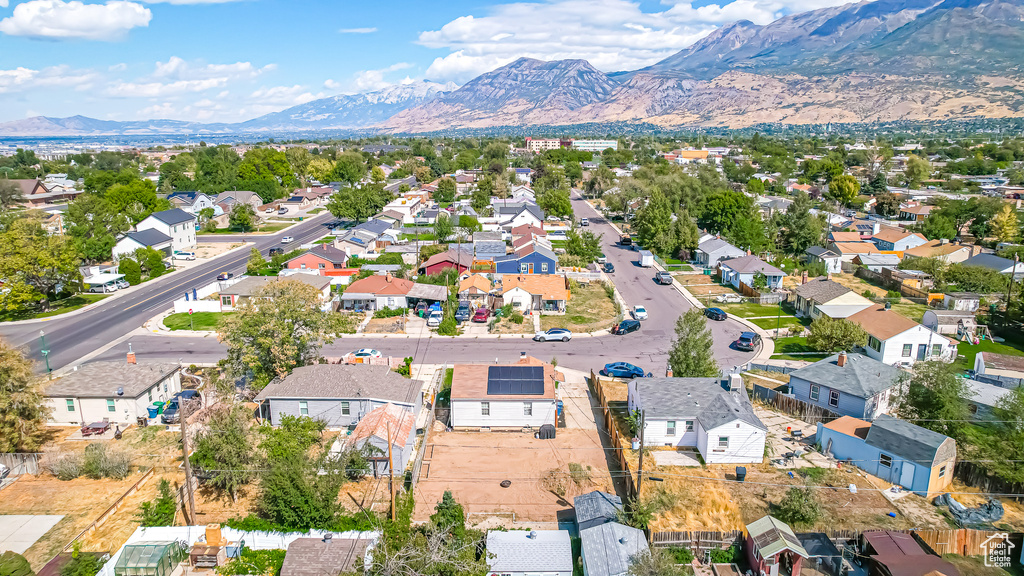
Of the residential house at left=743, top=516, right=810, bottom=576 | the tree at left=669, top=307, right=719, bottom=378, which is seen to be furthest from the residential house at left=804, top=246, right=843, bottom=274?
the residential house at left=743, top=516, right=810, bottom=576

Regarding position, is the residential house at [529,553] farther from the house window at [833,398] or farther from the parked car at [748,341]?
the parked car at [748,341]

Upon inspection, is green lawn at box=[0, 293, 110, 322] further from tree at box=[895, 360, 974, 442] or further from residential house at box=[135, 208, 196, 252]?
tree at box=[895, 360, 974, 442]

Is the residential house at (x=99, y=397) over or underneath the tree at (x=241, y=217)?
underneath

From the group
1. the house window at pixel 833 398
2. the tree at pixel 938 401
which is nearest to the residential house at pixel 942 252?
the tree at pixel 938 401

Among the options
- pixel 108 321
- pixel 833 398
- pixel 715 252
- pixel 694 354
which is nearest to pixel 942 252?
pixel 715 252

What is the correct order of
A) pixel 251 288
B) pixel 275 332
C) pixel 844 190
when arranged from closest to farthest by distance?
pixel 275 332, pixel 251 288, pixel 844 190

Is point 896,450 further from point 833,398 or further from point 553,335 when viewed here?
point 553,335

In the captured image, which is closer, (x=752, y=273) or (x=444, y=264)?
(x=752, y=273)
